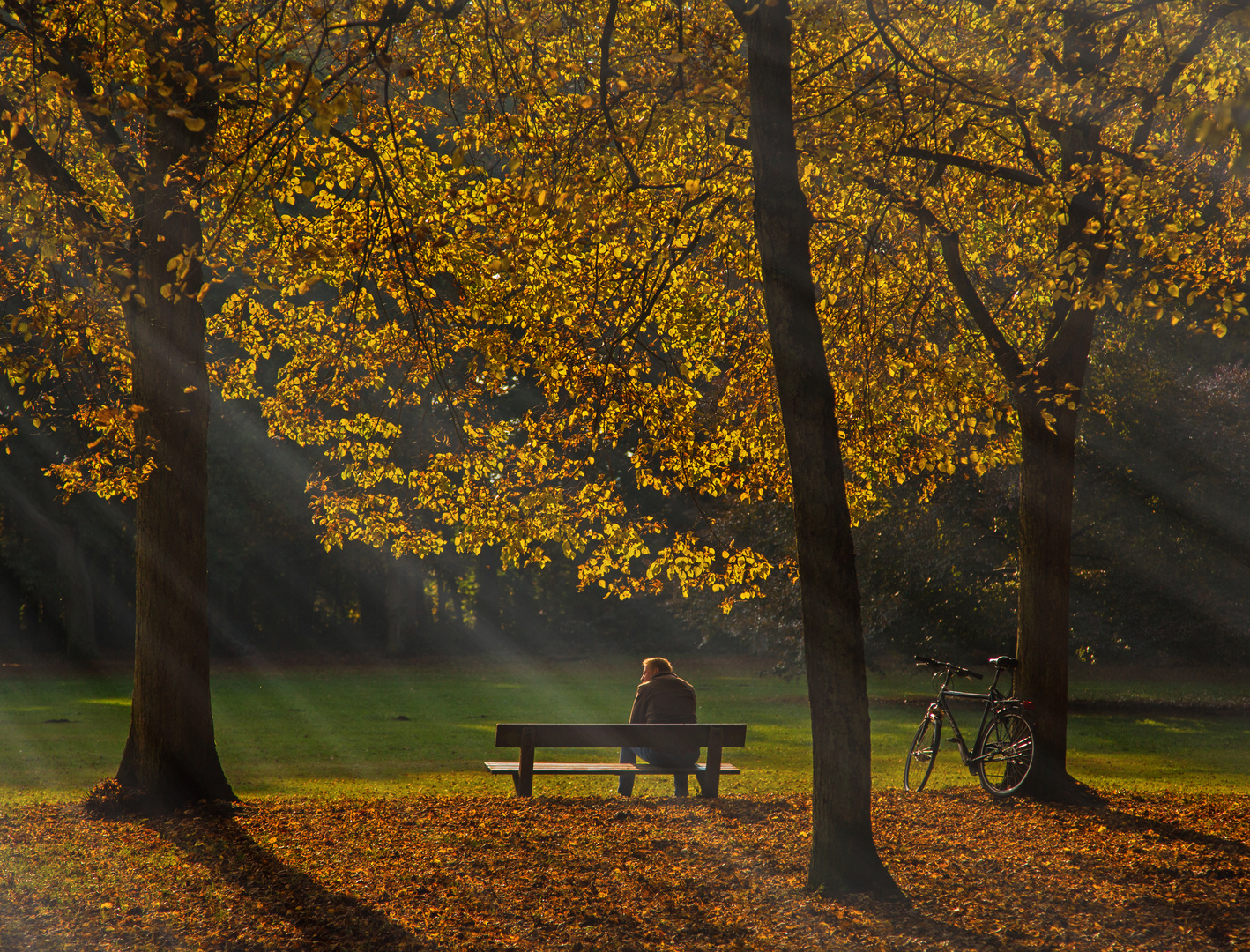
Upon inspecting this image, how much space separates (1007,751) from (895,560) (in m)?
13.8

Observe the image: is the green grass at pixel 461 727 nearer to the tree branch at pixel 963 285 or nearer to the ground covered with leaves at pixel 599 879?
the ground covered with leaves at pixel 599 879

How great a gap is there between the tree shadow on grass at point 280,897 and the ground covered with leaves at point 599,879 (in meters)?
0.02

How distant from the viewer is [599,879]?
629 centimetres

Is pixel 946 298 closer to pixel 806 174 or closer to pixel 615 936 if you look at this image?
pixel 806 174

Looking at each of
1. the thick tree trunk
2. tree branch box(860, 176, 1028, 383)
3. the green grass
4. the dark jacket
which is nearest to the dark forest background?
the green grass

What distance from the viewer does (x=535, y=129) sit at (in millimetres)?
8477

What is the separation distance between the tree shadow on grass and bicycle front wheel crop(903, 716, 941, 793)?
604 cm

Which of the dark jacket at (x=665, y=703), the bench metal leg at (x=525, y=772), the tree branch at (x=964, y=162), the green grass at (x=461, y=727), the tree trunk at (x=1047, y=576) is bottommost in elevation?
the green grass at (x=461, y=727)

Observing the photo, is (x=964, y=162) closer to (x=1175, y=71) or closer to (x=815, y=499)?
(x=1175, y=71)

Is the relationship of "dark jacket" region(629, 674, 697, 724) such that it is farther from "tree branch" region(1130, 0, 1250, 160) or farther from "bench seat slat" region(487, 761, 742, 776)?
"tree branch" region(1130, 0, 1250, 160)

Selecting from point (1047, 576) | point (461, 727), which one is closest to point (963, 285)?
point (1047, 576)

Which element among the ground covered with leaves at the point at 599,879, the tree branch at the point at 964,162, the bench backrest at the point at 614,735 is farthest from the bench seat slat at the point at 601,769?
the tree branch at the point at 964,162

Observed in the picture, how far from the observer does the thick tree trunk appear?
19.3ft

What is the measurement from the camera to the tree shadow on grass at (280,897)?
519cm
